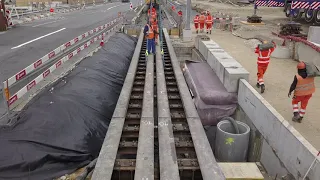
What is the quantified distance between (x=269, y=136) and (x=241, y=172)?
1.20 meters

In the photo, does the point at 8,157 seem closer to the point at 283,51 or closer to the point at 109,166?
the point at 109,166

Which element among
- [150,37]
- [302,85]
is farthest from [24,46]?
[302,85]

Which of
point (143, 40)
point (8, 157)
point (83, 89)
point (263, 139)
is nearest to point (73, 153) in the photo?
point (8, 157)

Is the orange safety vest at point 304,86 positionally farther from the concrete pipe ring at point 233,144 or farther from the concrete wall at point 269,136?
the concrete pipe ring at point 233,144

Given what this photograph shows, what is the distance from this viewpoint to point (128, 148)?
17.3 feet

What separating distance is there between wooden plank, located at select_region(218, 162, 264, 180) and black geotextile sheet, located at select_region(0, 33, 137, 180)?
2427 millimetres

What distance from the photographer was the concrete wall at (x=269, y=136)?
4449 millimetres

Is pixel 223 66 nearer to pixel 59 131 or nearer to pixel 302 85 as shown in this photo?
pixel 302 85

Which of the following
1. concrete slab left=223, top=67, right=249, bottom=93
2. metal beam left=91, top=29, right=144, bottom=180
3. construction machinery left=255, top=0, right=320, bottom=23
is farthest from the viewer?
construction machinery left=255, top=0, right=320, bottom=23

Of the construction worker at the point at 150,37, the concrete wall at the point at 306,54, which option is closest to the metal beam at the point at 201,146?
the construction worker at the point at 150,37

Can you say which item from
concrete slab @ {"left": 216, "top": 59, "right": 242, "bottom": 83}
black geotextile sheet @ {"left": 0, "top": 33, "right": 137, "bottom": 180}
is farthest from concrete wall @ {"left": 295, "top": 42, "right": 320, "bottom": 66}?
black geotextile sheet @ {"left": 0, "top": 33, "right": 137, "bottom": 180}

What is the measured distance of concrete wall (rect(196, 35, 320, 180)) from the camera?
445cm

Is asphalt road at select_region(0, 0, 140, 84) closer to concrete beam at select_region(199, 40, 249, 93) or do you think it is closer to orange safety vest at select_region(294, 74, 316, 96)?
concrete beam at select_region(199, 40, 249, 93)

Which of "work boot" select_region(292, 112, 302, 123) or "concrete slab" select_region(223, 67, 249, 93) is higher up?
"concrete slab" select_region(223, 67, 249, 93)
